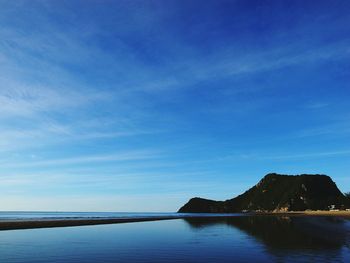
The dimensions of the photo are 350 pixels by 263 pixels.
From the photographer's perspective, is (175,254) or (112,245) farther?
(112,245)

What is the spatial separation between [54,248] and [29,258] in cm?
759

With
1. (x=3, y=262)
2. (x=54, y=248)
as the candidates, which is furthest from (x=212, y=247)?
(x=3, y=262)

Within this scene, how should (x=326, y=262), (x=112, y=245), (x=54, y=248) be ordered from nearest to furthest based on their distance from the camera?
1. (x=326, y=262)
2. (x=54, y=248)
3. (x=112, y=245)

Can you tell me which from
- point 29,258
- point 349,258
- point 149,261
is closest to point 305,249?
point 349,258

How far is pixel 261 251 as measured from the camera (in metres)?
35.8

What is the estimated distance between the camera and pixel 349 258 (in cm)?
2988

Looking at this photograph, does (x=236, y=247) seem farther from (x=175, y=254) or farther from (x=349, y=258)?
(x=349, y=258)

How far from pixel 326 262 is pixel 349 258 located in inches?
134

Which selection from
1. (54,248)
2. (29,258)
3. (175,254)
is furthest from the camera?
(54,248)

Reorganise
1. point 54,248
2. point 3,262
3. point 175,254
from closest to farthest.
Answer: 1. point 3,262
2. point 175,254
3. point 54,248

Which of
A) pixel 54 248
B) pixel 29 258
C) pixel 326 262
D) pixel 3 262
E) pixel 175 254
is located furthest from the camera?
pixel 54 248

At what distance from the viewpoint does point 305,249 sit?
36344 millimetres

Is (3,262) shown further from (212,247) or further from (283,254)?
(283,254)

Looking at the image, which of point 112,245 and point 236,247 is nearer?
point 236,247
